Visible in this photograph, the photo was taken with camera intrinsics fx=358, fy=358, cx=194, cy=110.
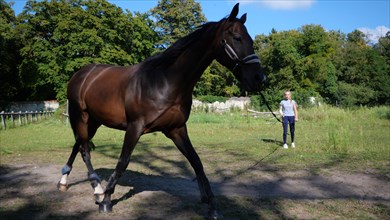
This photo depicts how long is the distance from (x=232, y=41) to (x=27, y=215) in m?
3.36

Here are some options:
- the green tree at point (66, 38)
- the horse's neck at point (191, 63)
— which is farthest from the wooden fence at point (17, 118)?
the horse's neck at point (191, 63)

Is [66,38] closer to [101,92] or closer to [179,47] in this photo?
[101,92]

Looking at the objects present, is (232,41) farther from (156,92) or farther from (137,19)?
(137,19)

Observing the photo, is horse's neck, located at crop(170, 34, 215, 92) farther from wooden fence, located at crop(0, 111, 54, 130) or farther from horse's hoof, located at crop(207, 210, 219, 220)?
wooden fence, located at crop(0, 111, 54, 130)

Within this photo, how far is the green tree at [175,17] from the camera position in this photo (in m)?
49.0

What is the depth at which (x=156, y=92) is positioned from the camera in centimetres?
441

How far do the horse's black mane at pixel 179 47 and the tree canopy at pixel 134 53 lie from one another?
108 feet

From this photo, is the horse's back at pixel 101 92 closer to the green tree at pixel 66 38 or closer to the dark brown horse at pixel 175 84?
the dark brown horse at pixel 175 84

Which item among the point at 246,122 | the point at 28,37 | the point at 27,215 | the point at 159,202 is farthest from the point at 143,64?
the point at 28,37

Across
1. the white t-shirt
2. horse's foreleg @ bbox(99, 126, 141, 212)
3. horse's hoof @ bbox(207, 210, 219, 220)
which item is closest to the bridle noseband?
horse's foreleg @ bbox(99, 126, 141, 212)

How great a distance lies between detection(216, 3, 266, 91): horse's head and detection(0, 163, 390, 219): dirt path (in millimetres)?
1757

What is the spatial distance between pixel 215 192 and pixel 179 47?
8.83 feet

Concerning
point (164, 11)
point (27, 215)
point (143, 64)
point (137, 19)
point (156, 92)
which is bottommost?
point (27, 215)

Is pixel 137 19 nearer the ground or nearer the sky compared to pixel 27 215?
nearer the sky
